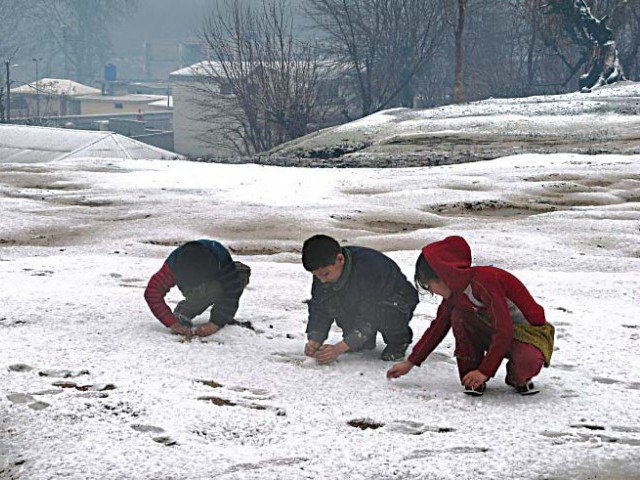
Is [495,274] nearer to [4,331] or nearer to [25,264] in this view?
[4,331]

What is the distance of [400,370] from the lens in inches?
179

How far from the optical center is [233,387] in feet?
14.4

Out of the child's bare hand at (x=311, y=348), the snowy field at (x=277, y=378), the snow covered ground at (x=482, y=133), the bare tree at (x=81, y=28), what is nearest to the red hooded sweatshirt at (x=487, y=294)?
the snowy field at (x=277, y=378)

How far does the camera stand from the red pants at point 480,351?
13.9 feet

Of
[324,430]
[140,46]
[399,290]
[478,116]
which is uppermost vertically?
[140,46]

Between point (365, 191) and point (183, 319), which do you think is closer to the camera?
point (183, 319)

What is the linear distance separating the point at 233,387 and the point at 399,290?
3.47ft

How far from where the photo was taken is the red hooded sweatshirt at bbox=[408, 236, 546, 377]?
4.20 m

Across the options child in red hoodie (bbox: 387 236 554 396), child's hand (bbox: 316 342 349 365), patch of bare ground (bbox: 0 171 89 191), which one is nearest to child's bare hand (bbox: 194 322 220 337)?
child's hand (bbox: 316 342 349 365)

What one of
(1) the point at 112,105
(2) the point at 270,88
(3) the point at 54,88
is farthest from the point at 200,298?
(1) the point at 112,105

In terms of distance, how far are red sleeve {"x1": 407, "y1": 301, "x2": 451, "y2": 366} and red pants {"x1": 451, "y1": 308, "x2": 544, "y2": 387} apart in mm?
61

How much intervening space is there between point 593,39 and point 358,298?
2665cm

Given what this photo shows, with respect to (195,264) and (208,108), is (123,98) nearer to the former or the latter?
(208,108)

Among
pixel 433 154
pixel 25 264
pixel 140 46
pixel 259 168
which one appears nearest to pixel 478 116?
pixel 433 154
